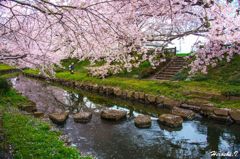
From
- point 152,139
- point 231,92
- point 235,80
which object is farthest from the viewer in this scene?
point 235,80

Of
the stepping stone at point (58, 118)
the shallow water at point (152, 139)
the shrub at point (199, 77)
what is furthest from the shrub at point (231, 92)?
the stepping stone at point (58, 118)

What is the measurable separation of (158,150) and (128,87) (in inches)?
438

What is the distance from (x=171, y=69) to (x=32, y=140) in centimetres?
1625

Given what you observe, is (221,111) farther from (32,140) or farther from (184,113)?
(32,140)

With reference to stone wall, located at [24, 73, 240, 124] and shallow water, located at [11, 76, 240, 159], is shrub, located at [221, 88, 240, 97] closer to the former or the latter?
stone wall, located at [24, 73, 240, 124]

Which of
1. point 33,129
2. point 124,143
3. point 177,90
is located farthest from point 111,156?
point 177,90

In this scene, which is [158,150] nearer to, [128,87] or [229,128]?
[229,128]

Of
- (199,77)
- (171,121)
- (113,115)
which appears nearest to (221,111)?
(171,121)

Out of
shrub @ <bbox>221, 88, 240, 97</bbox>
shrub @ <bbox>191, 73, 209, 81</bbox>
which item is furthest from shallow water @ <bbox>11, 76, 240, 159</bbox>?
shrub @ <bbox>191, 73, 209, 81</bbox>

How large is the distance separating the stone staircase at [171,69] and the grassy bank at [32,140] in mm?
13053

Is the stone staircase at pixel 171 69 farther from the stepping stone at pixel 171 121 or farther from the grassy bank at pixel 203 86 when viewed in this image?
the stepping stone at pixel 171 121

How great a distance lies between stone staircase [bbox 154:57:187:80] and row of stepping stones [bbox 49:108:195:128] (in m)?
7.80

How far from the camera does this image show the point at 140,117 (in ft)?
40.6

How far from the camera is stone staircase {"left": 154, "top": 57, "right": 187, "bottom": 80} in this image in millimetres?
21520
